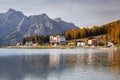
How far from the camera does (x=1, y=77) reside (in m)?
50.8

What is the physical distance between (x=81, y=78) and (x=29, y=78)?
9.58 metres

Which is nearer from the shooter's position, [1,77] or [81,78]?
[81,78]

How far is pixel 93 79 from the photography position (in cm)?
4631

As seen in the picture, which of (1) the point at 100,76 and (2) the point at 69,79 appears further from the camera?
(1) the point at 100,76

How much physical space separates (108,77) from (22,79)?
15.7 m

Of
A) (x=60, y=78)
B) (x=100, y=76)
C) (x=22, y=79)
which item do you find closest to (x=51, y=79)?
(x=60, y=78)

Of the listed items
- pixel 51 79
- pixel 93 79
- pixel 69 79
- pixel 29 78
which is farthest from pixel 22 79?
pixel 93 79

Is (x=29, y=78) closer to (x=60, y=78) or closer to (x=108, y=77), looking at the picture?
(x=60, y=78)

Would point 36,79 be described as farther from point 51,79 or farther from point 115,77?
point 115,77

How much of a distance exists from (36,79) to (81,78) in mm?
8111

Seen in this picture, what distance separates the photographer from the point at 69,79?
1843 inches

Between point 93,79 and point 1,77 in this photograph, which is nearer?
point 93,79

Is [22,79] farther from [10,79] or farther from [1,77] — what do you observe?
[1,77]

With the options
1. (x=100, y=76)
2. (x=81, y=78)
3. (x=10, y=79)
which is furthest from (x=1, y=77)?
(x=100, y=76)
